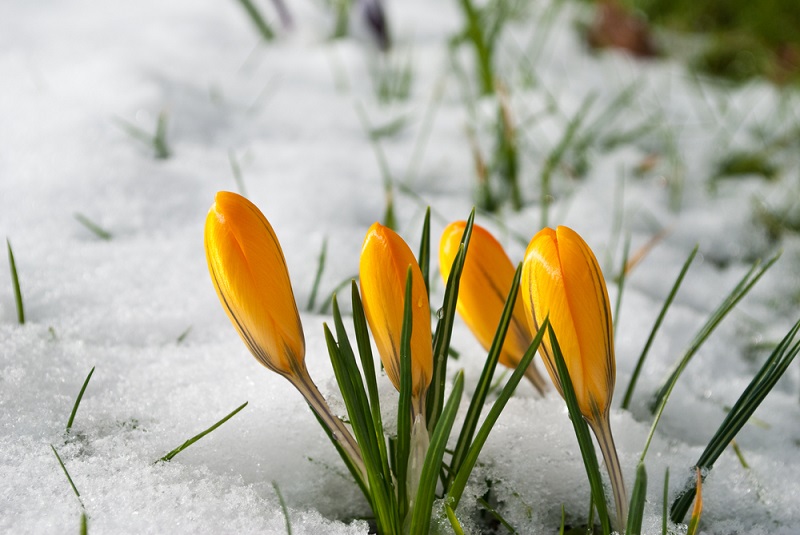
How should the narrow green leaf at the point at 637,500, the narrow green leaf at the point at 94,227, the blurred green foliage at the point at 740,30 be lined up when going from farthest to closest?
the blurred green foliage at the point at 740,30
the narrow green leaf at the point at 94,227
the narrow green leaf at the point at 637,500

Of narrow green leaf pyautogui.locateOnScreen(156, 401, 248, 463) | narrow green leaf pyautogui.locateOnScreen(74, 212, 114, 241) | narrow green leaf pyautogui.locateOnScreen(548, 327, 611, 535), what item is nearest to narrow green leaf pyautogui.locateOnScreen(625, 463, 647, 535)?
narrow green leaf pyautogui.locateOnScreen(548, 327, 611, 535)

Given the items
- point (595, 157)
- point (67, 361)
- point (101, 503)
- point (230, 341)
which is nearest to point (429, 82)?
point (595, 157)

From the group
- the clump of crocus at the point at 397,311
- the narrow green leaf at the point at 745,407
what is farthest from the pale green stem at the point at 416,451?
the narrow green leaf at the point at 745,407

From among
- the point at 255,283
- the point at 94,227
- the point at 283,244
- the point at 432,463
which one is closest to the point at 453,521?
the point at 432,463

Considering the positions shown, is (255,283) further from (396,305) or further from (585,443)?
(585,443)

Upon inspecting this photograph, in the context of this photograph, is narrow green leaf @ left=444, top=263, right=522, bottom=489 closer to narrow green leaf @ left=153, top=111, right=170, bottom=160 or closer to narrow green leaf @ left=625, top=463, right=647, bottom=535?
narrow green leaf @ left=625, top=463, right=647, bottom=535

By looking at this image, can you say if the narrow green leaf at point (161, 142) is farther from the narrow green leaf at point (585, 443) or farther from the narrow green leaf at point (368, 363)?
the narrow green leaf at point (585, 443)
